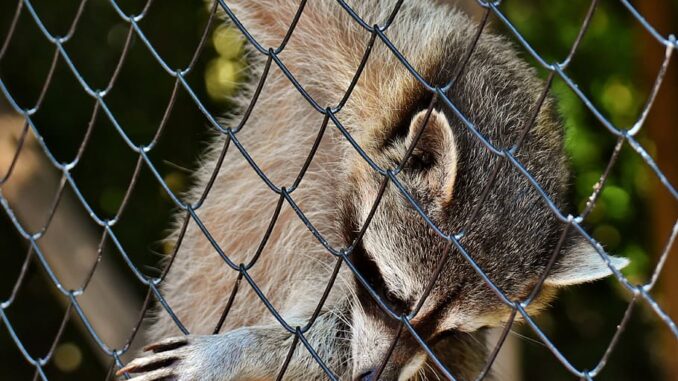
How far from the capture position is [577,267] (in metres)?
2.57

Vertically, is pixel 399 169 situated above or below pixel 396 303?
above

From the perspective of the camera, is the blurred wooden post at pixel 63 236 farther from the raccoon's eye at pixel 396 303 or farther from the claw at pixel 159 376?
the raccoon's eye at pixel 396 303

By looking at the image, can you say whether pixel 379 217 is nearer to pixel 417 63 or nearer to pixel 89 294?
pixel 417 63

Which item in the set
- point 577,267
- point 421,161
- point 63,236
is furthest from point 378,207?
point 63,236

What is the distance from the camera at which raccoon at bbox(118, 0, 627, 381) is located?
2416 mm

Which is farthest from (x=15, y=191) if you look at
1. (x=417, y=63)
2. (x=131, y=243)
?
(x=417, y=63)

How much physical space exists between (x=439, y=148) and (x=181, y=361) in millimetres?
872

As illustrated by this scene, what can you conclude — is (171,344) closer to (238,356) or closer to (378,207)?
(238,356)

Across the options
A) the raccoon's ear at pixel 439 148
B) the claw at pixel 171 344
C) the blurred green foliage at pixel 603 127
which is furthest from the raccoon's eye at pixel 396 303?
the blurred green foliage at pixel 603 127

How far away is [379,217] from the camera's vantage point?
2.55m

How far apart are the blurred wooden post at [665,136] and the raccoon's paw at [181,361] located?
2898mm

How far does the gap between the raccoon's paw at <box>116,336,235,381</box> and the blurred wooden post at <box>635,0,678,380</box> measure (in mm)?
2898

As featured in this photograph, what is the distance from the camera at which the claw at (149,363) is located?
2372 mm

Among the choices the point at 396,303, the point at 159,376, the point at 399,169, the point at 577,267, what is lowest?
the point at 159,376
